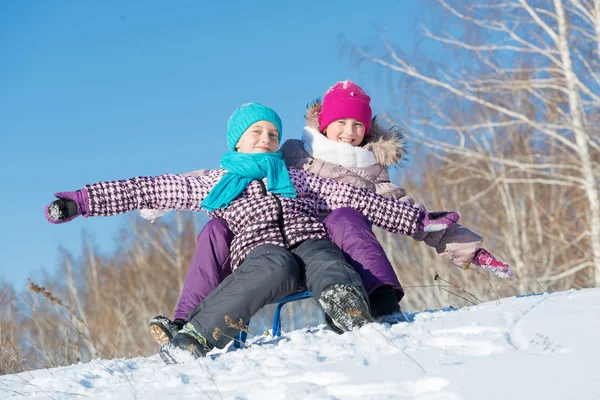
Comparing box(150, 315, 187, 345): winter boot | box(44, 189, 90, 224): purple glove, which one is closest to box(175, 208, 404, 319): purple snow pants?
box(150, 315, 187, 345): winter boot

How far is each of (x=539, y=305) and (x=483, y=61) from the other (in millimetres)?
6957

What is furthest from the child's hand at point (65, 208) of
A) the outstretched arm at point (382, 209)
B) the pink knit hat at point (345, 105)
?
the pink knit hat at point (345, 105)

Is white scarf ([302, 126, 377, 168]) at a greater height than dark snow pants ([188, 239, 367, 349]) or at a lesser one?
greater

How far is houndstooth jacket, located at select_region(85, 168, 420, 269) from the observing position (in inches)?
142

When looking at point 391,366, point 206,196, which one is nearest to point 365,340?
point 391,366

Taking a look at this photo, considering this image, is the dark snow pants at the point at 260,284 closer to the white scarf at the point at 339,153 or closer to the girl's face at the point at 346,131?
the white scarf at the point at 339,153

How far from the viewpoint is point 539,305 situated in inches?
116

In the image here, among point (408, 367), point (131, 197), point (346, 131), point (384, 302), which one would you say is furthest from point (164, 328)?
point (346, 131)

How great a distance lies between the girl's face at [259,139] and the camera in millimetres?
4129

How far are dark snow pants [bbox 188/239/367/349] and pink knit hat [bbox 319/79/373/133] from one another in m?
1.44

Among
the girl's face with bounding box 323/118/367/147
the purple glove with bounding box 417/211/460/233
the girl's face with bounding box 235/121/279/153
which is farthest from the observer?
the girl's face with bounding box 323/118/367/147

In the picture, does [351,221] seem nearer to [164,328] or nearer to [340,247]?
[340,247]

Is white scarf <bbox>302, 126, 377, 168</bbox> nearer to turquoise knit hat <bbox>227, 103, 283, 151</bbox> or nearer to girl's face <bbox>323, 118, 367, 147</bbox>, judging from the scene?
girl's face <bbox>323, 118, 367, 147</bbox>

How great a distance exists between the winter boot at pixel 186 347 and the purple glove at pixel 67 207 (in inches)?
40.2
